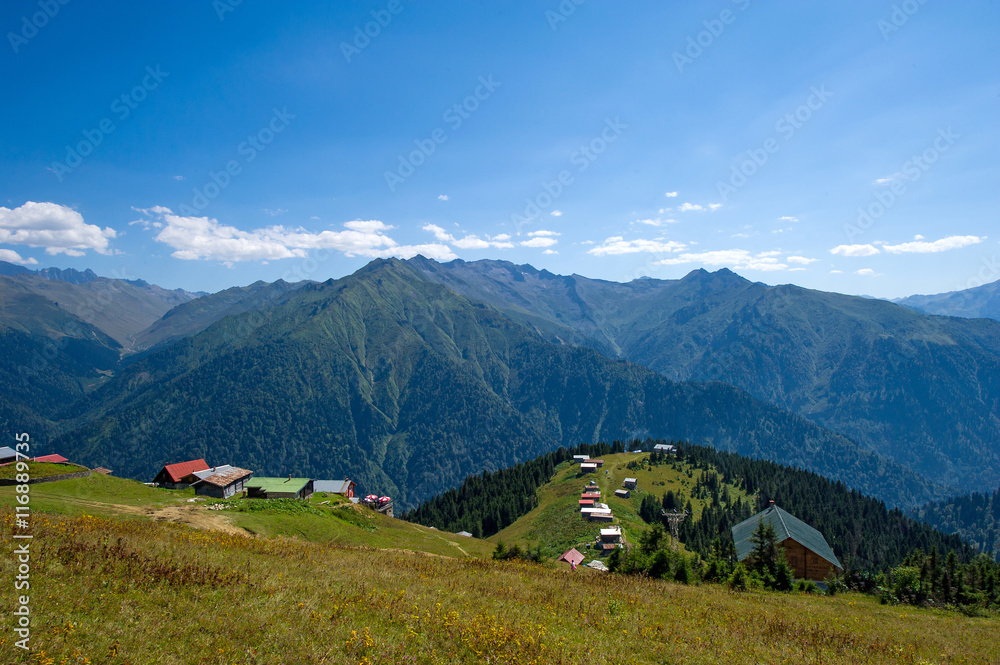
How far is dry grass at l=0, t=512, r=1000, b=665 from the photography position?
11047 mm

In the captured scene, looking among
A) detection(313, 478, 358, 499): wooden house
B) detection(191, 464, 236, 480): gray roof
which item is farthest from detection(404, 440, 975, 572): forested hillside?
detection(191, 464, 236, 480): gray roof

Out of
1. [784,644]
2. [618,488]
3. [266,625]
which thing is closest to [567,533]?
[618,488]

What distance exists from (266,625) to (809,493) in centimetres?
→ 16798

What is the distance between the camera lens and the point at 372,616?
13.5 metres

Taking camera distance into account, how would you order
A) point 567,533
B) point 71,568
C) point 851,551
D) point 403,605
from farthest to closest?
1. point 851,551
2. point 567,533
3. point 403,605
4. point 71,568

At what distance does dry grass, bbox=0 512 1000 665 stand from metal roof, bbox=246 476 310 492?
51946 millimetres

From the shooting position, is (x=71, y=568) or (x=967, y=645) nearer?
(x=71, y=568)

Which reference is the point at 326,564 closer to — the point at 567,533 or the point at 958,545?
the point at 567,533

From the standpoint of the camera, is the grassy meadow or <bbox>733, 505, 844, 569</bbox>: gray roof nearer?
the grassy meadow

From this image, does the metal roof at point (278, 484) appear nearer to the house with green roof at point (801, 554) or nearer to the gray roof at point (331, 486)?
the gray roof at point (331, 486)

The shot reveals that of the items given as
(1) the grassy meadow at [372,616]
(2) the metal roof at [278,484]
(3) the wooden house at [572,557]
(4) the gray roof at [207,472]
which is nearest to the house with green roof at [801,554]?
(3) the wooden house at [572,557]

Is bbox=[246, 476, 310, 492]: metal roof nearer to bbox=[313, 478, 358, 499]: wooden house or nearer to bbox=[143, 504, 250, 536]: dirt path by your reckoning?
bbox=[313, 478, 358, 499]: wooden house

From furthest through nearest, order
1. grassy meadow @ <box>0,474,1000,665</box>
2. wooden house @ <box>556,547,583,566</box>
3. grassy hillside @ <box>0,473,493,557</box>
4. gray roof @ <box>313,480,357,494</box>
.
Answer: gray roof @ <box>313,480,357,494</box> < wooden house @ <box>556,547,583,566</box> < grassy hillside @ <box>0,473,493,557</box> < grassy meadow @ <box>0,474,1000,665</box>

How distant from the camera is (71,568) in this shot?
1338 centimetres
